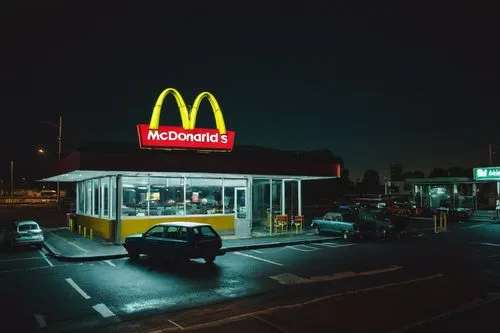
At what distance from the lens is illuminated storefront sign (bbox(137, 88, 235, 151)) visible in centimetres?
1966

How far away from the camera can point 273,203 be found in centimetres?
2966

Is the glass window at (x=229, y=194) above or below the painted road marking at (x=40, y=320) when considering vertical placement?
above

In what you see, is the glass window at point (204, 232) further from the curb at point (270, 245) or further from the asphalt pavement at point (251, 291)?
the curb at point (270, 245)

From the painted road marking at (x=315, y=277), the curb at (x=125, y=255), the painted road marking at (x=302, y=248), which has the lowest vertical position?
the painted road marking at (x=302, y=248)

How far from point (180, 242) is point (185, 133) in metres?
7.08

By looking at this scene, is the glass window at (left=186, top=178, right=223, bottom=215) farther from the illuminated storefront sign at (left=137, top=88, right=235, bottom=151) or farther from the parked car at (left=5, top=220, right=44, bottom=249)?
the parked car at (left=5, top=220, right=44, bottom=249)

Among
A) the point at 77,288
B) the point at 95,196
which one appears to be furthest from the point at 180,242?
the point at 95,196

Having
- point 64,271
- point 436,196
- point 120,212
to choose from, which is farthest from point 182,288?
point 436,196

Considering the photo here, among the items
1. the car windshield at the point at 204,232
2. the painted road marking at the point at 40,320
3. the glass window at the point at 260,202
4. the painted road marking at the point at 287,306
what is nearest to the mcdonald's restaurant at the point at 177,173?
the glass window at the point at 260,202

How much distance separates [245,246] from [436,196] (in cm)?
3309

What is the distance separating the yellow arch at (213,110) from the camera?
67.7ft

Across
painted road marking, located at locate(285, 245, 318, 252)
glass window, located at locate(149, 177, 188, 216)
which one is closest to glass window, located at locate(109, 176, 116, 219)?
glass window, located at locate(149, 177, 188, 216)

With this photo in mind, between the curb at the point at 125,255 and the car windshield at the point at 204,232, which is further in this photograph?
the curb at the point at 125,255

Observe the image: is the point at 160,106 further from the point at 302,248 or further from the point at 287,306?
the point at 287,306
